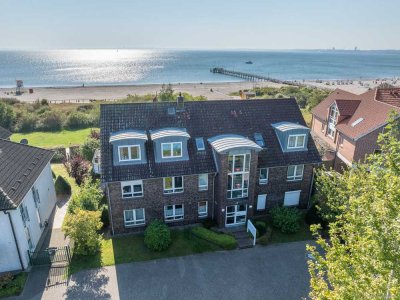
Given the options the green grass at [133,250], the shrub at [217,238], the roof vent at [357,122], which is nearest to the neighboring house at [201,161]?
the green grass at [133,250]

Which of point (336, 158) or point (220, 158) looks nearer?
point (220, 158)

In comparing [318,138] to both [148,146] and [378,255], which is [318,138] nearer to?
[148,146]

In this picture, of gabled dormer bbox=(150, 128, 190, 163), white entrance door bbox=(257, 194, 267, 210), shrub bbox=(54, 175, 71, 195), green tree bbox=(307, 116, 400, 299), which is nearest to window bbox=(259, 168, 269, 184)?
white entrance door bbox=(257, 194, 267, 210)

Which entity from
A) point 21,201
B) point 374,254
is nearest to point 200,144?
Result: point 21,201

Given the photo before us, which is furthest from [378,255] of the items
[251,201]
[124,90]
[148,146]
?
[124,90]

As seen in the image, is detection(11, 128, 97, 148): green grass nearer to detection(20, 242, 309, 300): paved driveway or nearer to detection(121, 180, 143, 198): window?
detection(121, 180, 143, 198): window

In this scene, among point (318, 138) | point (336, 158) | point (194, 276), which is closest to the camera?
point (194, 276)

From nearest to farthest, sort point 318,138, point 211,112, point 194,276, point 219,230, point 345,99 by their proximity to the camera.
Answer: point 194,276 → point 219,230 → point 211,112 → point 345,99 → point 318,138

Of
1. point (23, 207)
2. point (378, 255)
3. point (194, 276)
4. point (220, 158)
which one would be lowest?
point (194, 276)
